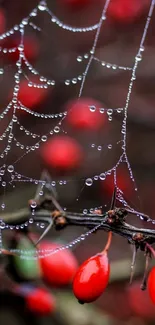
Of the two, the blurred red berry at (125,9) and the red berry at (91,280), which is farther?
the blurred red berry at (125,9)

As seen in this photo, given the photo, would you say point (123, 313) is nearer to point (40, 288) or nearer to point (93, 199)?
point (93, 199)

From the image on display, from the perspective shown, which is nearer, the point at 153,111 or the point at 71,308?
the point at 71,308

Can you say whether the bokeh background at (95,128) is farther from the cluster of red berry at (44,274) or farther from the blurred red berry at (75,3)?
the cluster of red berry at (44,274)

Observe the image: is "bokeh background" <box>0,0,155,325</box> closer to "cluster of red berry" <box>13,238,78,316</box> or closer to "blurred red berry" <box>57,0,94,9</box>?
"blurred red berry" <box>57,0,94,9</box>

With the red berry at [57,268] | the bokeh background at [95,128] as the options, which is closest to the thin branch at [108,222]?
the red berry at [57,268]

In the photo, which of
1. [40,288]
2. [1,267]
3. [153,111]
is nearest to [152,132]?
[153,111]

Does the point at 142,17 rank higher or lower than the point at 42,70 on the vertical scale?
higher

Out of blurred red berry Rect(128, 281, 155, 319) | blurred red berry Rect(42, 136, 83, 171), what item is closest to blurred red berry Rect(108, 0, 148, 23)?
blurred red berry Rect(42, 136, 83, 171)

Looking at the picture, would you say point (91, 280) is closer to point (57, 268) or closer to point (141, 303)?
point (57, 268)
